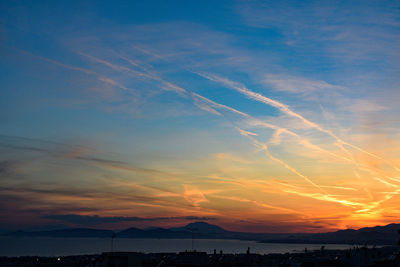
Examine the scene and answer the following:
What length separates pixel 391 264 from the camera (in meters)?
50.2

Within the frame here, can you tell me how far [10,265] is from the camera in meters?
128

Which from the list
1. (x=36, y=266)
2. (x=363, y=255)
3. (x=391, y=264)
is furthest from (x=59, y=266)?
(x=391, y=264)

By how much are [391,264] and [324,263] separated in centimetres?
1910

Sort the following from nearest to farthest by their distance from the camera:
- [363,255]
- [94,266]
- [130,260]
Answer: [130,260] < [363,255] < [94,266]

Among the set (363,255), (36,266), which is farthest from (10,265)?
(363,255)

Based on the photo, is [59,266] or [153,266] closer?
[153,266]

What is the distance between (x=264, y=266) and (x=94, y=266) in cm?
4151

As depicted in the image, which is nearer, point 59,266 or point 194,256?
point 194,256

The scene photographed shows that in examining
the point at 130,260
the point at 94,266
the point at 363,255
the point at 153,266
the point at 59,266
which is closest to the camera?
the point at 130,260

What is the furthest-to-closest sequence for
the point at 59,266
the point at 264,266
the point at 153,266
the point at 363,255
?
1. the point at 59,266
2. the point at 264,266
3. the point at 153,266
4. the point at 363,255

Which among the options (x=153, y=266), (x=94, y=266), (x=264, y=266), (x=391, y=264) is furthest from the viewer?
(x=264, y=266)

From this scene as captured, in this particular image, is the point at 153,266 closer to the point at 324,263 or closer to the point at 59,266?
the point at 324,263

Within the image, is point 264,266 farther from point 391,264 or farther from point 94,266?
point 391,264

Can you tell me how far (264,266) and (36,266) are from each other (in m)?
71.4
